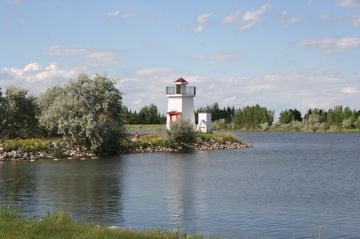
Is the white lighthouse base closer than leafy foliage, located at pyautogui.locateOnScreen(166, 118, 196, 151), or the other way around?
leafy foliage, located at pyautogui.locateOnScreen(166, 118, 196, 151)

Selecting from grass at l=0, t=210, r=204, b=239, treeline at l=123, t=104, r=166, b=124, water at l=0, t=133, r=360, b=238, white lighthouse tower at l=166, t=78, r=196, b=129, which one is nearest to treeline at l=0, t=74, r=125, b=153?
water at l=0, t=133, r=360, b=238

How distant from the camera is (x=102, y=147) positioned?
181 ft

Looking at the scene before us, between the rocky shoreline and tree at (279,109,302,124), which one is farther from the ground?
tree at (279,109,302,124)

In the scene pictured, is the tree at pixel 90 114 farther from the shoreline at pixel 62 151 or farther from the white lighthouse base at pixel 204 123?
the white lighthouse base at pixel 204 123

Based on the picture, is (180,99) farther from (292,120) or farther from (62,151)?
(292,120)

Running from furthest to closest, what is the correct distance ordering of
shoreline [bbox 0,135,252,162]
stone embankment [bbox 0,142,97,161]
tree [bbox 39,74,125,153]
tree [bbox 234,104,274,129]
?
tree [bbox 234,104,274,129] < tree [bbox 39,74,125,153] < shoreline [bbox 0,135,252,162] < stone embankment [bbox 0,142,97,161]

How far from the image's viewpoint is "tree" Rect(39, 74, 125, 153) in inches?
2120

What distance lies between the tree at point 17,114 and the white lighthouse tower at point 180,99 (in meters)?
20.4

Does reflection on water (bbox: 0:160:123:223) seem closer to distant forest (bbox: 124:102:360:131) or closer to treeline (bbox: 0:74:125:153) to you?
treeline (bbox: 0:74:125:153)

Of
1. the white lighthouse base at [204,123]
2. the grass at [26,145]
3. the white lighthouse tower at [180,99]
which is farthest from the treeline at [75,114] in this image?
the white lighthouse base at [204,123]

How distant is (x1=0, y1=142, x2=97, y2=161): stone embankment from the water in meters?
3.67

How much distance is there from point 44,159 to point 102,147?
6929mm

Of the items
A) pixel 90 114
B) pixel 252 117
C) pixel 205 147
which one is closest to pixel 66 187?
pixel 90 114

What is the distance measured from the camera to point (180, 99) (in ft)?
246
